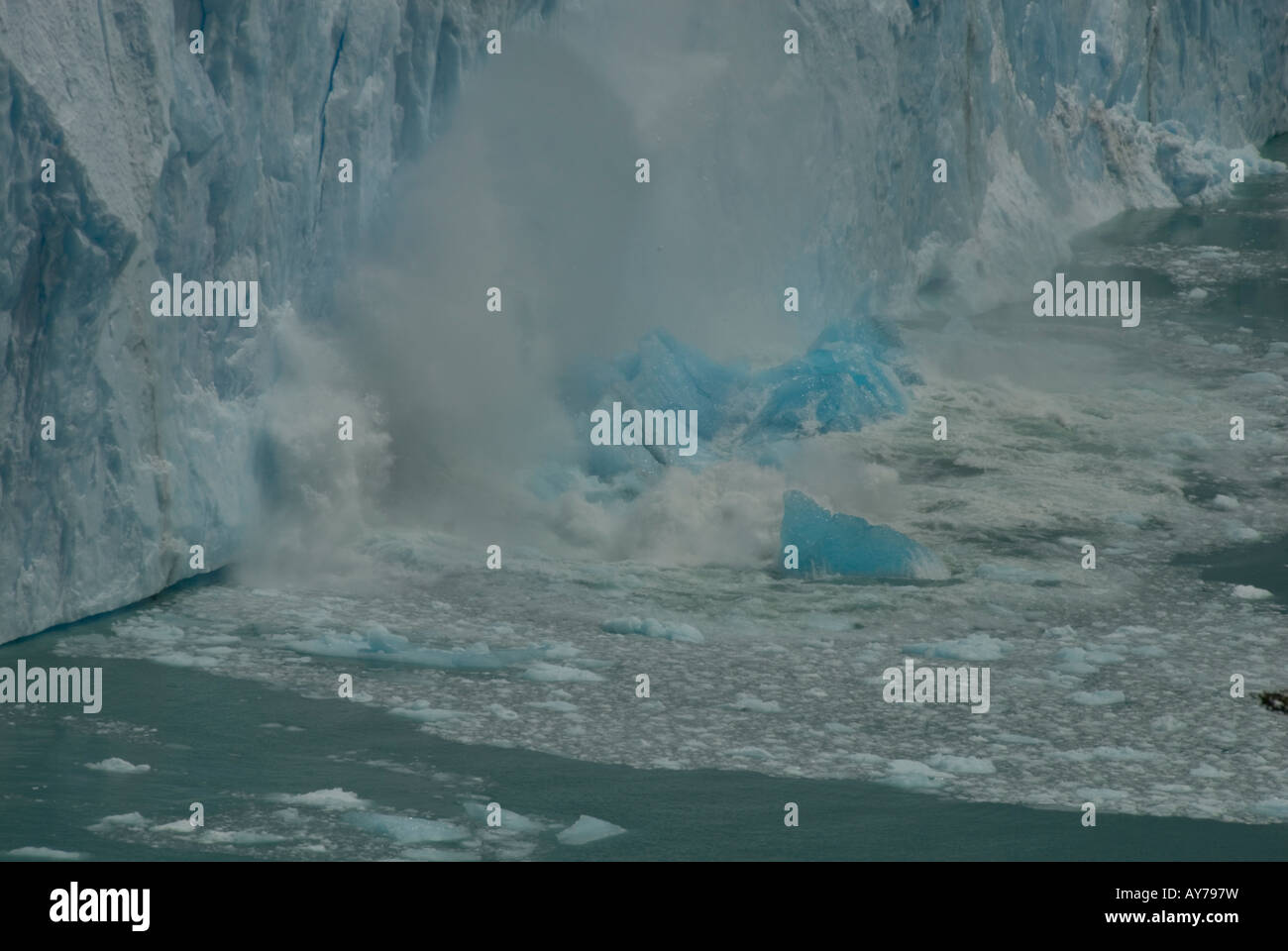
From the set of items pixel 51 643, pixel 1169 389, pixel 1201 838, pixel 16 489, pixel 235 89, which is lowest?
pixel 1201 838

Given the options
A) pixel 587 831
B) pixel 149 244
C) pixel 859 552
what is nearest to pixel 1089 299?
pixel 859 552

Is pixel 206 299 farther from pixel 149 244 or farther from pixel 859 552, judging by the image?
pixel 859 552

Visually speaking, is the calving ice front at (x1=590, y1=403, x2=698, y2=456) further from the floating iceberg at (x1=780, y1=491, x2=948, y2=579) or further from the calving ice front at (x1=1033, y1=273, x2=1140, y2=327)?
the calving ice front at (x1=1033, y1=273, x2=1140, y2=327)

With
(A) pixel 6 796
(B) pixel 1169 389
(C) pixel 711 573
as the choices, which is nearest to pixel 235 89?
(C) pixel 711 573

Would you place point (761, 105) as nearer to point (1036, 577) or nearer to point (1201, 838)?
point (1036, 577)

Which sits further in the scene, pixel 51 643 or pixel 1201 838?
pixel 51 643

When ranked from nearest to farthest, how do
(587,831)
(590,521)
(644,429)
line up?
(587,831), (590,521), (644,429)
